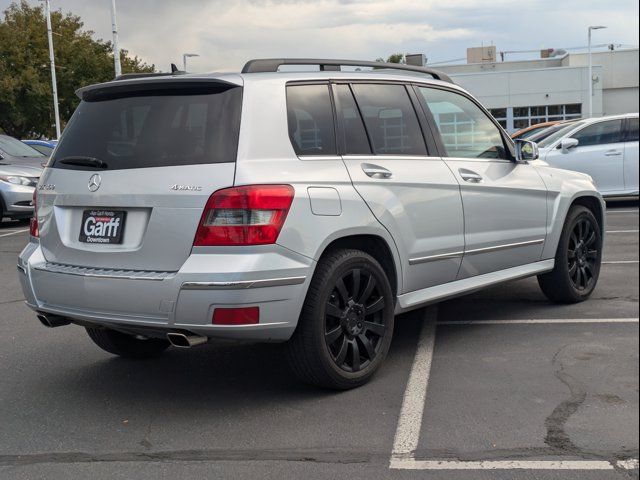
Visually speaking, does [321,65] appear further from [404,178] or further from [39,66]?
[39,66]

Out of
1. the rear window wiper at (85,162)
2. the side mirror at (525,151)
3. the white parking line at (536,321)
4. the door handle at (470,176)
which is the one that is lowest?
the white parking line at (536,321)

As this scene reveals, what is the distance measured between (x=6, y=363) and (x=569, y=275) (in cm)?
421

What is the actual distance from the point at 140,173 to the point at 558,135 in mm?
11005

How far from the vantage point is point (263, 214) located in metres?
3.87

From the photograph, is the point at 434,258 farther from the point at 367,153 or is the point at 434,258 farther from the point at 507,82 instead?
the point at 507,82

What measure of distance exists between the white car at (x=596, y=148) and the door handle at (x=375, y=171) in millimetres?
8907

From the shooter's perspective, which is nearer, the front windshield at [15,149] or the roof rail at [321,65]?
the roof rail at [321,65]

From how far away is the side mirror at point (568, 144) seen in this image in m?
12.9

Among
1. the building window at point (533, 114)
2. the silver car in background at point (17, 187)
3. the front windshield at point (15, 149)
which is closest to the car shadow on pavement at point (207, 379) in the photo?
the silver car in background at point (17, 187)

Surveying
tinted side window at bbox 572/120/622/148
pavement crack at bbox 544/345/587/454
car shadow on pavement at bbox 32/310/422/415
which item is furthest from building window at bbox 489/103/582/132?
pavement crack at bbox 544/345/587/454

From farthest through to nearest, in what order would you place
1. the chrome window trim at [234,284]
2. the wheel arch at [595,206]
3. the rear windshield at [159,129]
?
the wheel arch at [595,206], the rear windshield at [159,129], the chrome window trim at [234,284]

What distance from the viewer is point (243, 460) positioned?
3564mm

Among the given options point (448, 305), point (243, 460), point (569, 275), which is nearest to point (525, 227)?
point (569, 275)

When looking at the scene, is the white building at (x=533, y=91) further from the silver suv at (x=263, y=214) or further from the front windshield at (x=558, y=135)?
the silver suv at (x=263, y=214)
